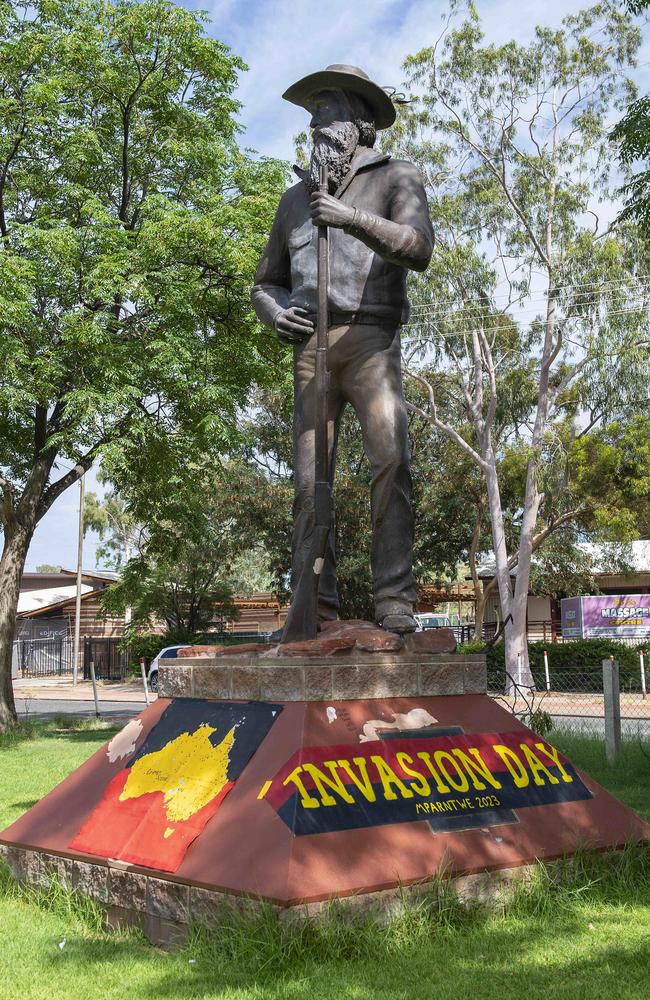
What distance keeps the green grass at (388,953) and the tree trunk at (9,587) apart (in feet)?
35.9

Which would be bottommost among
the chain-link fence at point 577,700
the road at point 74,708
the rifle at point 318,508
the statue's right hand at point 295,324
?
the road at point 74,708

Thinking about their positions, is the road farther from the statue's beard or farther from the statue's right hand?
the statue's beard

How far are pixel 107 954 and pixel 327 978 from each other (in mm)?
963

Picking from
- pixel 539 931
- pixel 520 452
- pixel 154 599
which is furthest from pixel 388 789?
pixel 154 599

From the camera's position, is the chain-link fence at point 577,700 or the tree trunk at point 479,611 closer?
the chain-link fence at point 577,700

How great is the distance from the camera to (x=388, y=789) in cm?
425

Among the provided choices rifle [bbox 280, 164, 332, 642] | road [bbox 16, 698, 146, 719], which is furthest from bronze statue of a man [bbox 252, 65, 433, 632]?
road [bbox 16, 698, 146, 719]

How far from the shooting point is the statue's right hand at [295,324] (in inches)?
207

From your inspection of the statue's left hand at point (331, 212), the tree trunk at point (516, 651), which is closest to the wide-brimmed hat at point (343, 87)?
the statue's left hand at point (331, 212)

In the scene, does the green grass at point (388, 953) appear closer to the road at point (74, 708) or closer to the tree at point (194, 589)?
the road at point (74, 708)

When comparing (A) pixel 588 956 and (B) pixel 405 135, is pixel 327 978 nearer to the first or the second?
(A) pixel 588 956

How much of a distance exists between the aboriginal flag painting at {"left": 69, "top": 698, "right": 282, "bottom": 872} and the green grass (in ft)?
1.03

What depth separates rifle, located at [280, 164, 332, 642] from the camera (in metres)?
4.99

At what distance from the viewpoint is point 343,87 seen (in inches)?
213
